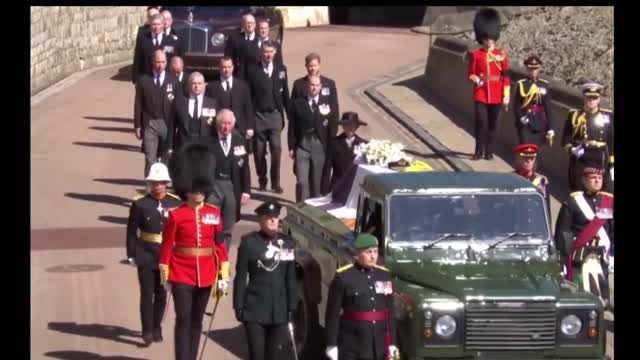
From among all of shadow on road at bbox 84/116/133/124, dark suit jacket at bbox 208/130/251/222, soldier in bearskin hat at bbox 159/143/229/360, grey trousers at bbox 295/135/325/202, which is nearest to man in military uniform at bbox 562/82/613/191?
grey trousers at bbox 295/135/325/202

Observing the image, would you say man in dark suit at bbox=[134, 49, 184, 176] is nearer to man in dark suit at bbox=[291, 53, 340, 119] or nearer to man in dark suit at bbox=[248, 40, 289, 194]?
man in dark suit at bbox=[248, 40, 289, 194]

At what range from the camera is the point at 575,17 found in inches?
1204

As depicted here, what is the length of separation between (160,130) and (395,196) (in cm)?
831

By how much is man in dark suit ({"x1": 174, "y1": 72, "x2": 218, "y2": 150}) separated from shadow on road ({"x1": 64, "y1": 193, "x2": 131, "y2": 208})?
3027 millimetres

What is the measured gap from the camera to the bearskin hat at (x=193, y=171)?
13.7 meters

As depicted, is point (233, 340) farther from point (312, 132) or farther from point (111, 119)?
point (111, 119)

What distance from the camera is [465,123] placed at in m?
28.0

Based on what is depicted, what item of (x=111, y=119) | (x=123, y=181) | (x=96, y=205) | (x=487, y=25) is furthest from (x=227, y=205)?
(x=111, y=119)

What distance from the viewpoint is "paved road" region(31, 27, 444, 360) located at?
15.2 metres

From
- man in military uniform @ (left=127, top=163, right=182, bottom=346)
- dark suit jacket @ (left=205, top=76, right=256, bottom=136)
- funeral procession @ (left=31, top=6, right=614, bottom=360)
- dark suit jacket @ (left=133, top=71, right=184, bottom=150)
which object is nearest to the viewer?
funeral procession @ (left=31, top=6, right=614, bottom=360)

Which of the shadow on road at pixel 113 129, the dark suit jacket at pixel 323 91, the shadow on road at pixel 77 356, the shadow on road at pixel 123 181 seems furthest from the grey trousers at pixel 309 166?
the shadow on road at pixel 113 129

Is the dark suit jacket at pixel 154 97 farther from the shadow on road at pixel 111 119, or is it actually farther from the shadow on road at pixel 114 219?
the shadow on road at pixel 111 119

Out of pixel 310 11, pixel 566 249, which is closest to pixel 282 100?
pixel 566 249

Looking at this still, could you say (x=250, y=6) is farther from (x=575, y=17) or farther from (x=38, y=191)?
(x=38, y=191)
